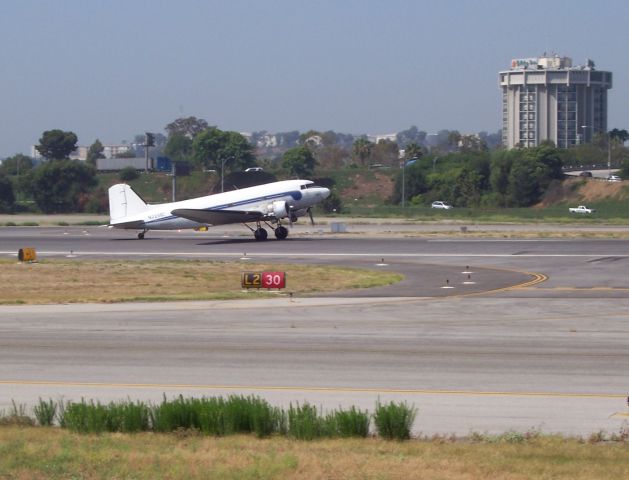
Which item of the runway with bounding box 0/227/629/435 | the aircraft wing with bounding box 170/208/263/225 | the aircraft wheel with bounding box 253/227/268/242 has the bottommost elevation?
the runway with bounding box 0/227/629/435

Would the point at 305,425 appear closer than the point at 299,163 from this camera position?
Yes

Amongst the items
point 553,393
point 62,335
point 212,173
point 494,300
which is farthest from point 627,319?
point 212,173

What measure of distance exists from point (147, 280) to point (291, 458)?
28623 millimetres

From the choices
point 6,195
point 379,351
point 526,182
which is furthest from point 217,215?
point 526,182

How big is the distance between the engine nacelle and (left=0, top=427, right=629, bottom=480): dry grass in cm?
5177

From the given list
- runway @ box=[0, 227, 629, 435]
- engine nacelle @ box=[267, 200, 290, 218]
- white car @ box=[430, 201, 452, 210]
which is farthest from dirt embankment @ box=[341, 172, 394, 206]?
runway @ box=[0, 227, 629, 435]

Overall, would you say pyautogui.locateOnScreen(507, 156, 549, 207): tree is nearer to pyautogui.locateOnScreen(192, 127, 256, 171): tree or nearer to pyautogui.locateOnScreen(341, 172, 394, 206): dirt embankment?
pyautogui.locateOnScreen(341, 172, 394, 206): dirt embankment

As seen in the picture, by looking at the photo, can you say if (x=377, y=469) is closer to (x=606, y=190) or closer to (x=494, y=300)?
(x=494, y=300)

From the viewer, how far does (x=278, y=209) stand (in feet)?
215

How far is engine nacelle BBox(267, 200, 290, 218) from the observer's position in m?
65.4

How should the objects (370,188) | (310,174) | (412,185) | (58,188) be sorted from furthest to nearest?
(370,188) → (310,174) → (412,185) → (58,188)

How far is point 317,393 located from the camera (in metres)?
17.3

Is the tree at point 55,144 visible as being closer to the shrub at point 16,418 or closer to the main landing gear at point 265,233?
the main landing gear at point 265,233

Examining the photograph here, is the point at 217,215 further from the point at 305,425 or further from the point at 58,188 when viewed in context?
the point at 58,188
